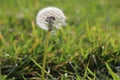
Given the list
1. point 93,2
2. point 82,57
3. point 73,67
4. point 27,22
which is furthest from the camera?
point 93,2

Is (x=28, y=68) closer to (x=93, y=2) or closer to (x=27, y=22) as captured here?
(x=27, y=22)

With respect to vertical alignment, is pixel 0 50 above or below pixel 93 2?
below

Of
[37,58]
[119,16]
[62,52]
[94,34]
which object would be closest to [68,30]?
[94,34]

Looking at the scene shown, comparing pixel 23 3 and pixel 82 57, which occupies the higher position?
pixel 23 3

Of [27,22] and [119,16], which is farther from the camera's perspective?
[119,16]

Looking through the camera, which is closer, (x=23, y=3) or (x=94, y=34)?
(x=94, y=34)

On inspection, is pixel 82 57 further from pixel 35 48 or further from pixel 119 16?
pixel 119 16

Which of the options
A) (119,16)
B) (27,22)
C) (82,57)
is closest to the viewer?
(82,57)

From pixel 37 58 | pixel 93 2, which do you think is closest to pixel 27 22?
pixel 93 2

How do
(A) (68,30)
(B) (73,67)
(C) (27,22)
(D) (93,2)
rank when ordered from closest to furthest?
(B) (73,67)
(A) (68,30)
(C) (27,22)
(D) (93,2)
